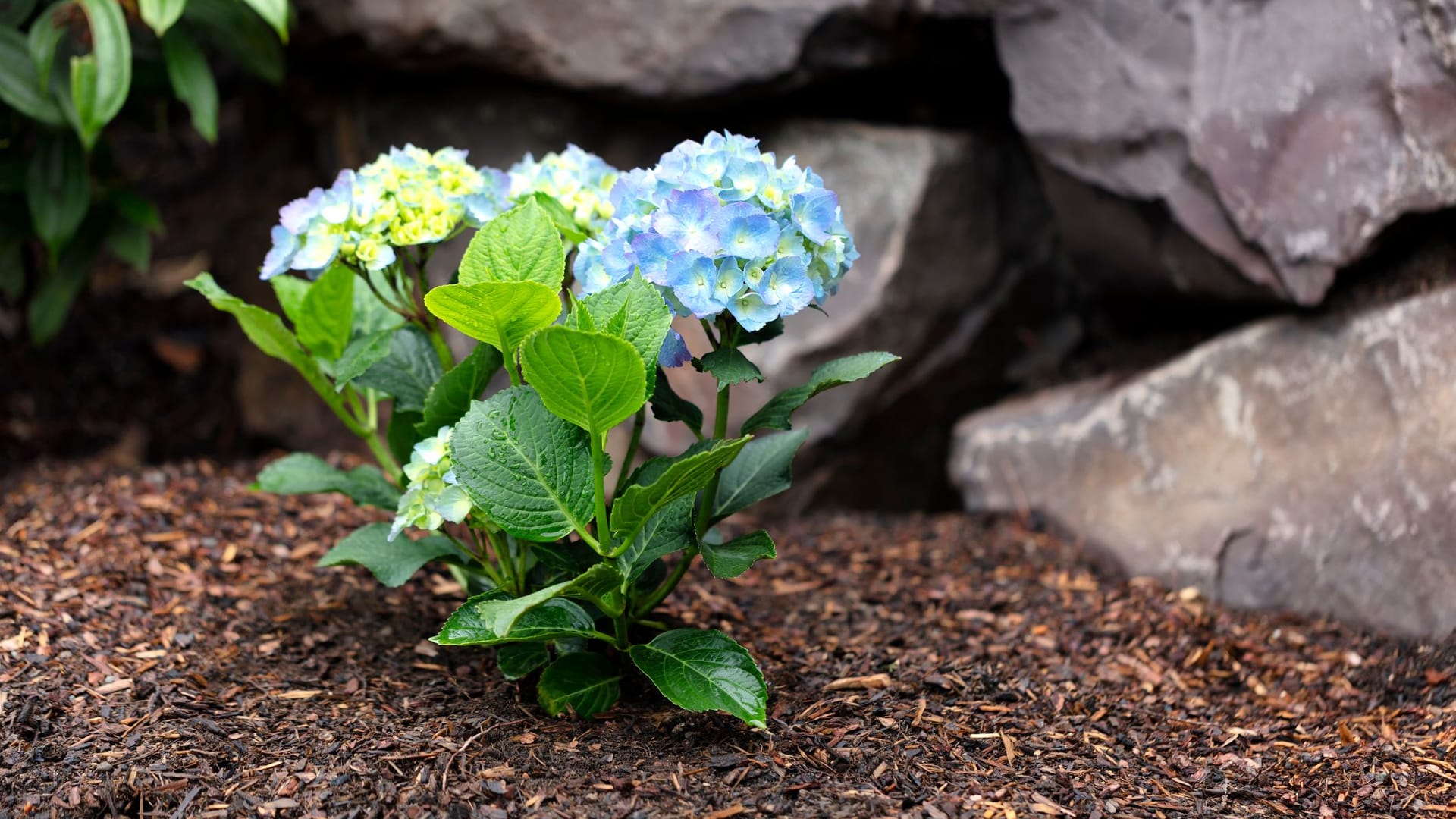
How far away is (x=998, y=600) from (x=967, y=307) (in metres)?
1.03

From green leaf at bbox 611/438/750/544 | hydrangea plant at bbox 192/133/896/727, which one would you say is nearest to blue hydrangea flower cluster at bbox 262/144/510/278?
hydrangea plant at bbox 192/133/896/727

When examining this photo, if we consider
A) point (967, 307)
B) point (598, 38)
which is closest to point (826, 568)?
point (967, 307)

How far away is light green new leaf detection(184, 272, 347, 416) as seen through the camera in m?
1.81

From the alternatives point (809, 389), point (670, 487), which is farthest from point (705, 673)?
point (809, 389)

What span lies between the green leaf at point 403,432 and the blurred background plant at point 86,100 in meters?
0.94

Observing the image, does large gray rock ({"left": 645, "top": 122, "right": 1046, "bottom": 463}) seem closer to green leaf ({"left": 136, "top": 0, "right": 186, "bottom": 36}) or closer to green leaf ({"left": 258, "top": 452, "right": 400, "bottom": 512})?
green leaf ({"left": 258, "top": 452, "right": 400, "bottom": 512})

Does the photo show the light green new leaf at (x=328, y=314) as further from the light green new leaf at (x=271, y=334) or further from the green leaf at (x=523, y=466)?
the green leaf at (x=523, y=466)

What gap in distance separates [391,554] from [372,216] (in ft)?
1.76

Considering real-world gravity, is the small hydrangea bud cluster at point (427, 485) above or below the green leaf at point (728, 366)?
below

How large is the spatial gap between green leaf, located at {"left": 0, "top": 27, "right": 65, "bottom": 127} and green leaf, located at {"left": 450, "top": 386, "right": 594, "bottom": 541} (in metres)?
1.57

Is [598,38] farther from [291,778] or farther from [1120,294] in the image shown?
[291,778]

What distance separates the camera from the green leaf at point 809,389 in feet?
5.35

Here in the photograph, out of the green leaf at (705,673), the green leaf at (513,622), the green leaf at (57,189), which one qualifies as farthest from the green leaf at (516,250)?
the green leaf at (57,189)

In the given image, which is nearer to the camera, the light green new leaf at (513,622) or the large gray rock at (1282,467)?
the light green new leaf at (513,622)
